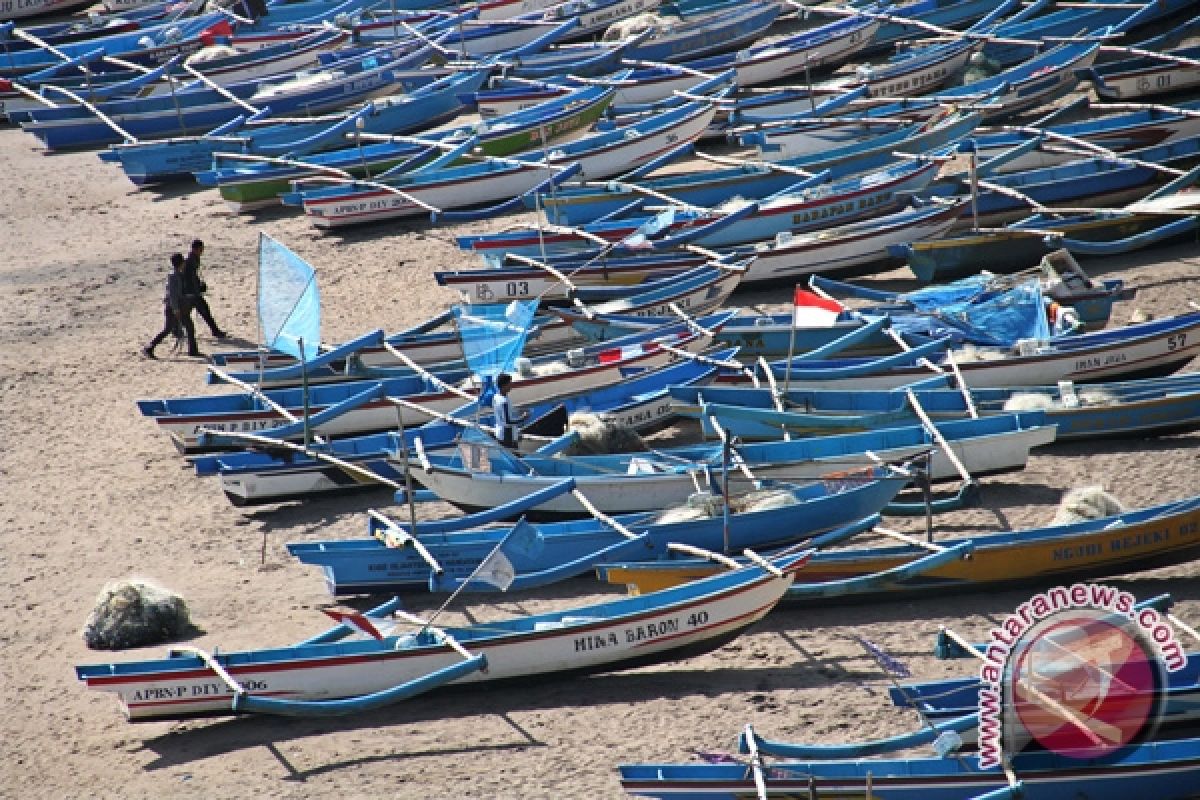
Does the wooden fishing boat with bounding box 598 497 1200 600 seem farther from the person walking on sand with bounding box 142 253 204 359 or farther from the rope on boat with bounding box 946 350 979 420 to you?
the person walking on sand with bounding box 142 253 204 359

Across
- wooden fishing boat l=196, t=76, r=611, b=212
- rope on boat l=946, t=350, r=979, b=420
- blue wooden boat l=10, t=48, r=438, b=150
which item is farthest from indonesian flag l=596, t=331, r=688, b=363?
blue wooden boat l=10, t=48, r=438, b=150

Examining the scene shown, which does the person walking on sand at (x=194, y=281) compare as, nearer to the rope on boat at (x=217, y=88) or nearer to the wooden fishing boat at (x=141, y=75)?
the rope on boat at (x=217, y=88)

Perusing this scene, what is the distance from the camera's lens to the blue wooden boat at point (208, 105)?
2686cm

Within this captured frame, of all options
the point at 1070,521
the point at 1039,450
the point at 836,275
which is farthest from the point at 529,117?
the point at 1070,521

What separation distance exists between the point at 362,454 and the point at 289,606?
2122 mm

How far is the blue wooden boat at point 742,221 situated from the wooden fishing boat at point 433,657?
26.3 ft

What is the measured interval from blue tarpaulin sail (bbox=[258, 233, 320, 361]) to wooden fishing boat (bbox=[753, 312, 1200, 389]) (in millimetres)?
4206

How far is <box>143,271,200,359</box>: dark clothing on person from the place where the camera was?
18.1 meters

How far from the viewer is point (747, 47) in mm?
28938

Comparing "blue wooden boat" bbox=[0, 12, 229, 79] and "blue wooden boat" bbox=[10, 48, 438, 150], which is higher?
"blue wooden boat" bbox=[0, 12, 229, 79]

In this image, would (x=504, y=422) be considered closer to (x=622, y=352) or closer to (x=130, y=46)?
(x=622, y=352)

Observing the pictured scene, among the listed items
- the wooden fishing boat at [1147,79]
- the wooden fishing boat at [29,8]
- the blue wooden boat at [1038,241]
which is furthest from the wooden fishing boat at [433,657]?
the wooden fishing boat at [29,8]

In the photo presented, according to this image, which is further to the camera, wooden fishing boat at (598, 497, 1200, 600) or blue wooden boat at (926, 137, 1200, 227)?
blue wooden boat at (926, 137, 1200, 227)

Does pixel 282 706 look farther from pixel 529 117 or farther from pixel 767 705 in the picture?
A: pixel 529 117
